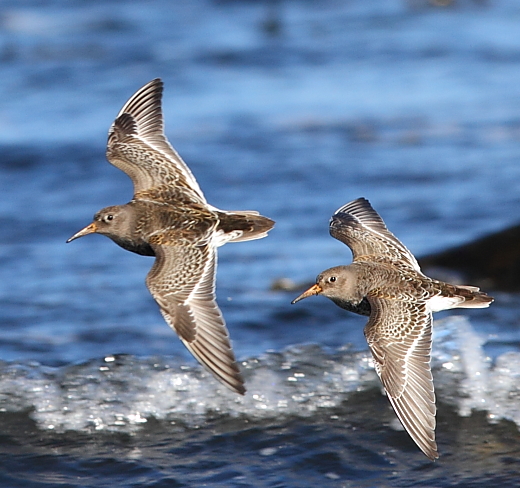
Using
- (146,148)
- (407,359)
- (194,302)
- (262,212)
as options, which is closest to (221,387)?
(146,148)

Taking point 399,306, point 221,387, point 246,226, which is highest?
point 246,226

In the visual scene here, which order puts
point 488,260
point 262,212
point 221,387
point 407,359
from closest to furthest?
point 407,359
point 221,387
point 488,260
point 262,212

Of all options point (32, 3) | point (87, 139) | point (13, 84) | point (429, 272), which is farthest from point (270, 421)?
point (32, 3)

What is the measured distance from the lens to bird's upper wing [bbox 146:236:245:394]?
20.5ft

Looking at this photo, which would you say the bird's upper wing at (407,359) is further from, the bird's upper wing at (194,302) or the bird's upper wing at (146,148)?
the bird's upper wing at (146,148)

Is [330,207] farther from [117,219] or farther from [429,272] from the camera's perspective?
[117,219]

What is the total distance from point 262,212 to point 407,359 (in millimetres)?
6584

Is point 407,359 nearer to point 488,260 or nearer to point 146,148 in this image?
point 146,148

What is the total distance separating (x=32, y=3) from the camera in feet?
71.5

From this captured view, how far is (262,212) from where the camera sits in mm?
12914

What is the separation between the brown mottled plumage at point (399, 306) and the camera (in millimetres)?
6281

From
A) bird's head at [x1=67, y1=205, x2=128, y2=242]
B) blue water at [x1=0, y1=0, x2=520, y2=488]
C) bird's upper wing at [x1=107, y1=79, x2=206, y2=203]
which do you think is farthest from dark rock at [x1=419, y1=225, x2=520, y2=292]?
bird's head at [x1=67, y1=205, x2=128, y2=242]

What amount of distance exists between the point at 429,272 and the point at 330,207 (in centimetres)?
272

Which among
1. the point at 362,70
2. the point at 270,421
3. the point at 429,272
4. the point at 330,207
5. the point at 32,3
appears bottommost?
the point at 270,421
